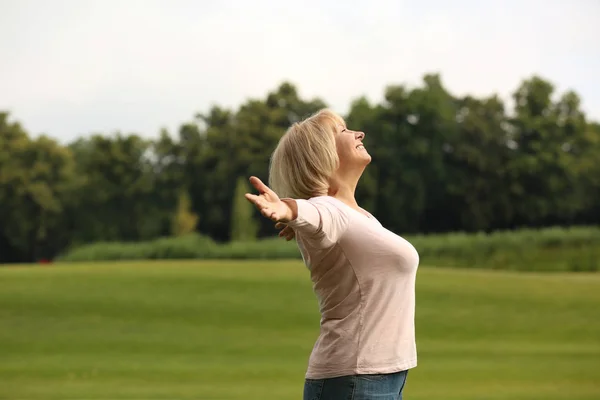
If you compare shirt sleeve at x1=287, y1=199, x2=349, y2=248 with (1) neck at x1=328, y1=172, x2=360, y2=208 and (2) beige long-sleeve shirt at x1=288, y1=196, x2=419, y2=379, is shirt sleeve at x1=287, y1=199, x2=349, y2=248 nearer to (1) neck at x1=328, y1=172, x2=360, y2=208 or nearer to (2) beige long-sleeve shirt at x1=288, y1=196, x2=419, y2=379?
(2) beige long-sleeve shirt at x1=288, y1=196, x2=419, y2=379

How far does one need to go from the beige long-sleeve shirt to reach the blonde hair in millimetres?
126

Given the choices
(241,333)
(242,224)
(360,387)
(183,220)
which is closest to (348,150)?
(360,387)

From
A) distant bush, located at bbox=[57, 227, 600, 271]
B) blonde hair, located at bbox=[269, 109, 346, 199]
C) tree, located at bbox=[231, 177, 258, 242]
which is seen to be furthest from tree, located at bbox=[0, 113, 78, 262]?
blonde hair, located at bbox=[269, 109, 346, 199]

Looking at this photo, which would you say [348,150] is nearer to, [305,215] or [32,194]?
[305,215]

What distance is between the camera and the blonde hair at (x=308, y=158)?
10.3ft

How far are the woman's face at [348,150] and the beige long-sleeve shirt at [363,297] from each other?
0.21 m

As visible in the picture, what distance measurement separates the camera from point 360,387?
3014 mm

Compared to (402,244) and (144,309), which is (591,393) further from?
(144,309)

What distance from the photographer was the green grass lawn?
39.0 ft

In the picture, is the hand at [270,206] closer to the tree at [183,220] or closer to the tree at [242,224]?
the tree at [242,224]

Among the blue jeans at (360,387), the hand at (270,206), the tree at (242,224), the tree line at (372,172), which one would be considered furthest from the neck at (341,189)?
the tree line at (372,172)

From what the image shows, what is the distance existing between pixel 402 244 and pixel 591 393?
29.7 feet

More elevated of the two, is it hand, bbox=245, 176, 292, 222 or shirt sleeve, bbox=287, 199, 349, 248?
hand, bbox=245, 176, 292, 222

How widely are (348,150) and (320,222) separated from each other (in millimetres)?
421
